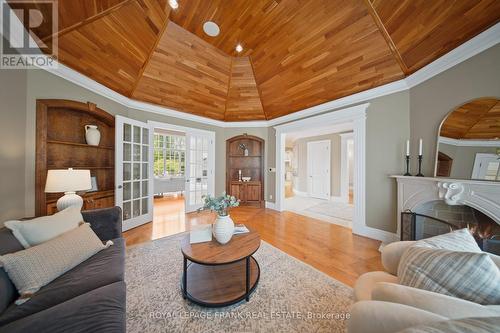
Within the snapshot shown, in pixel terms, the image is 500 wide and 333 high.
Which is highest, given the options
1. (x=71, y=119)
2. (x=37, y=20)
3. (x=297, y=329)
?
(x=37, y=20)

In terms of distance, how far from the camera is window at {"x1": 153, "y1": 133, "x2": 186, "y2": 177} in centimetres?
634

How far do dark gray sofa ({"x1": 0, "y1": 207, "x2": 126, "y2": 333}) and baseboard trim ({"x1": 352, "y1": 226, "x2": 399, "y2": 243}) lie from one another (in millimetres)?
3408

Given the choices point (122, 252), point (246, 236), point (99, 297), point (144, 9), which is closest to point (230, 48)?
point (144, 9)

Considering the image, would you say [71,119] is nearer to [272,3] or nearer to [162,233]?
[162,233]

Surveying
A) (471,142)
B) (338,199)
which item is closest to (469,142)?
(471,142)

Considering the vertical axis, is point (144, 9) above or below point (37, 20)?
above

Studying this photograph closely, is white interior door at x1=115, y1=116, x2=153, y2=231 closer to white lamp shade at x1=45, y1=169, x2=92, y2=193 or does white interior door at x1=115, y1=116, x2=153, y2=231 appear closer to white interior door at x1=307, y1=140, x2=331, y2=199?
white lamp shade at x1=45, y1=169, x2=92, y2=193

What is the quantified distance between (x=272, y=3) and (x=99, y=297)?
341 cm

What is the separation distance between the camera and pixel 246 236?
1851 mm

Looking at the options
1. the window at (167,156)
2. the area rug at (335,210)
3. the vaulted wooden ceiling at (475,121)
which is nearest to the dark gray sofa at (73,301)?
the vaulted wooden ceiling at (475,121)

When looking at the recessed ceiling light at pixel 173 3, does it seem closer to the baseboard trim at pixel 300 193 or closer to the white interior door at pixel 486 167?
the white interior door at pixel 486 167

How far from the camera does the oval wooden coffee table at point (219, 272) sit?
4.68 feet

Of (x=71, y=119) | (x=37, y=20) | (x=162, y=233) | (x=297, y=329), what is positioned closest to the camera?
(x=297, y=329)

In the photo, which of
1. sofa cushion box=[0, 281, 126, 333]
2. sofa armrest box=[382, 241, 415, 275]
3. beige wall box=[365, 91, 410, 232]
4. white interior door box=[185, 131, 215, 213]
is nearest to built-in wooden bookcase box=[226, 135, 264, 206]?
white interior door box=[185, 131, 215, 213]
